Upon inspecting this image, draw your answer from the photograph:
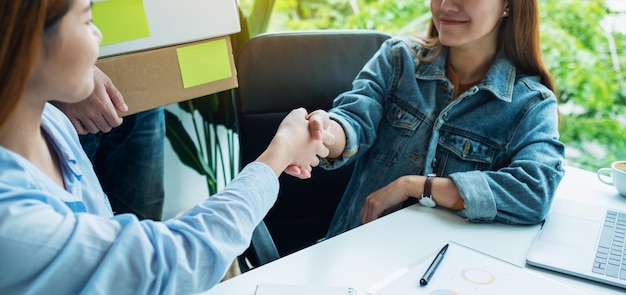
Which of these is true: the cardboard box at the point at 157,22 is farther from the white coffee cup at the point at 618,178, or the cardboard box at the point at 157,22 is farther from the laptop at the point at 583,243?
the white coffee cup at the point at 618,178

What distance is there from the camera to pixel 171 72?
120 cm

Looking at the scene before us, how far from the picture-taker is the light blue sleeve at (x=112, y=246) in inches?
22.9

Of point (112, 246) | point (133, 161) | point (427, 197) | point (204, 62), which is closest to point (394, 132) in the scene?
point (427, 197)

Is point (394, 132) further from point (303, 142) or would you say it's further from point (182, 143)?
point (182, 143)

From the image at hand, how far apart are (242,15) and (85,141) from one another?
726mm

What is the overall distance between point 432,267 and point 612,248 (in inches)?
14.7

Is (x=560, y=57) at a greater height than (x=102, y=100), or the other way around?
(x=102, y=100)

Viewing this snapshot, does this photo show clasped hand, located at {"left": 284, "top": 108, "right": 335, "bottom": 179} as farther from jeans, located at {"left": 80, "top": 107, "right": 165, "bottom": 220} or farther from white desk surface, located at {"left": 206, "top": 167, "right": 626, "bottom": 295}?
jeans, located at {"left": 80, "top": 107, "right": 165, "bottom": 220}

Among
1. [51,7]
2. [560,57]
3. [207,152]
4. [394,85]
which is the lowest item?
[207,152]

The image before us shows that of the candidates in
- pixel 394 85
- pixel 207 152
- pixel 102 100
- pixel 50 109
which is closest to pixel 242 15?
pixel 207 152

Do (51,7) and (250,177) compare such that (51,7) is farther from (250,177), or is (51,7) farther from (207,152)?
(207,152)

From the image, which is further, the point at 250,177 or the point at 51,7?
the point at 250,177

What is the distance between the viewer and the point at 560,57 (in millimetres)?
2467

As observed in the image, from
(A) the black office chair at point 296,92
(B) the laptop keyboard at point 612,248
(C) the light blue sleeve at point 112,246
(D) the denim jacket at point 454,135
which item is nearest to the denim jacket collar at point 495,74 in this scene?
(D) the denim jacket at point 454,135
